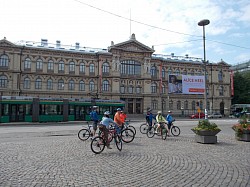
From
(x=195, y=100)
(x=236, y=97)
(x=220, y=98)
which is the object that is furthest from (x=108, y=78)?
(x=236, y=97)

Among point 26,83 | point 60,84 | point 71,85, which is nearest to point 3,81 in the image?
point 26,83

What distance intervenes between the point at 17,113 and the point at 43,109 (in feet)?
10.0

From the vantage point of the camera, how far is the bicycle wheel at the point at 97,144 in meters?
9.34

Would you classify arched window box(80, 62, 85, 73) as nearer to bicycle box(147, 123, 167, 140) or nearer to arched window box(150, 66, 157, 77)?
arched window box(150, 66, 157, 77)

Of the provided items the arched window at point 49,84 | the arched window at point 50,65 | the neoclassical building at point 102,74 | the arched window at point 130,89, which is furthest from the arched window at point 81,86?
the arched window at point 130,89

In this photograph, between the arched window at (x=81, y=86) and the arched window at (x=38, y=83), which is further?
the arched window at (x=81, y=86)

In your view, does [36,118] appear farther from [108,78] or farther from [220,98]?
[220,98]

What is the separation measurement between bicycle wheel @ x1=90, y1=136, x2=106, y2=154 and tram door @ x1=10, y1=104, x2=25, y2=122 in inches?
864

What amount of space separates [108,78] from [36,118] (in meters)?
27.7

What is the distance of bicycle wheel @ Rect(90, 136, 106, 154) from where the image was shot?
9.34 meters

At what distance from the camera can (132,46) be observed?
5688cm

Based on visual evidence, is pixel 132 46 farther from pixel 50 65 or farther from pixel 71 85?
pixel 50 65

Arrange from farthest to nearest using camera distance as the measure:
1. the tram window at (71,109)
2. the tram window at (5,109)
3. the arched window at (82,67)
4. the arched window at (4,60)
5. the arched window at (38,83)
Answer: the arched window at (82,67) → the arched window at (38,83) → the arched window at (4,60) → the tram window at (71,109) → the tram window at (5,109)

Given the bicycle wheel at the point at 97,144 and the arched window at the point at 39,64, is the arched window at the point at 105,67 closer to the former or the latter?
the arched window at the point at 39,64
